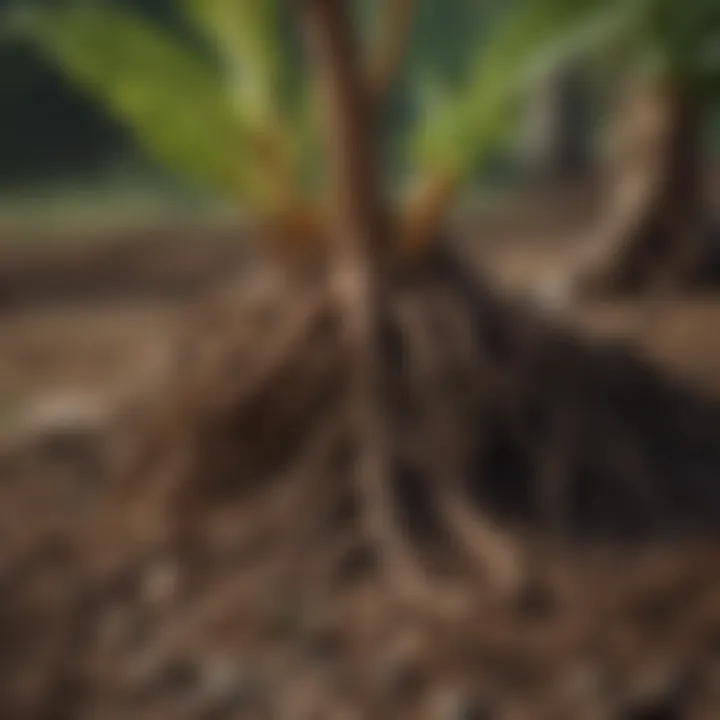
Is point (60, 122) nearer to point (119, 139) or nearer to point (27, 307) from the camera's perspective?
point (119, 139)

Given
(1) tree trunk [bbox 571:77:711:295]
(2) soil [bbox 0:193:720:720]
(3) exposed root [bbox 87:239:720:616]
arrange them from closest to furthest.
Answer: (2) soil [bbox 0:193:720:720] < (3) exposed root [bbox 87:239:720:616] < (1) tree trunk [bbox 571:77:711:295]

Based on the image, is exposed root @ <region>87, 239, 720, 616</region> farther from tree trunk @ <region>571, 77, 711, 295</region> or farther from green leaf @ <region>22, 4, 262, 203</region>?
tree trunk @ <region>571, 77, 711, 295</region>

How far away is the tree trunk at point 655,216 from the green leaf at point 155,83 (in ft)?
5.49

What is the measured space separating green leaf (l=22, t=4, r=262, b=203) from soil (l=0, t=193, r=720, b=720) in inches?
8.9

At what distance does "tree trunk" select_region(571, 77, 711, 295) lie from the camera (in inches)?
140

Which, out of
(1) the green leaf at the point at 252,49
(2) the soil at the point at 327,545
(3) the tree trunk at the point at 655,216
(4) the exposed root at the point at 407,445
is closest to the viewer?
(2) the soil at the point at 327,545

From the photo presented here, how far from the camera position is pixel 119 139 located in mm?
4824

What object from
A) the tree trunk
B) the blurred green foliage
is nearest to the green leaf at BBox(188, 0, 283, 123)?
the blurred green foliage

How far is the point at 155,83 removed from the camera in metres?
2.04

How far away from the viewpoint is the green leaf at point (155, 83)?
2.02m

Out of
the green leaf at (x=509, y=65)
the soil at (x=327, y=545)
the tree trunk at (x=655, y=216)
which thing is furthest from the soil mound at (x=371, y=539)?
the tree trunk at (x=655, y=216)

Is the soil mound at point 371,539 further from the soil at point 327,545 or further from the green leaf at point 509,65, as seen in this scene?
the green leaf at point 509,65

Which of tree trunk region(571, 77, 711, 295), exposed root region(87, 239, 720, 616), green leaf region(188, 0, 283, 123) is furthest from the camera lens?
tree trunk region(571, 77, 711, 295)

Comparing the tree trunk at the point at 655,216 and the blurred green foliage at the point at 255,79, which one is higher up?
the blurred green foliage at the point at 255,79
